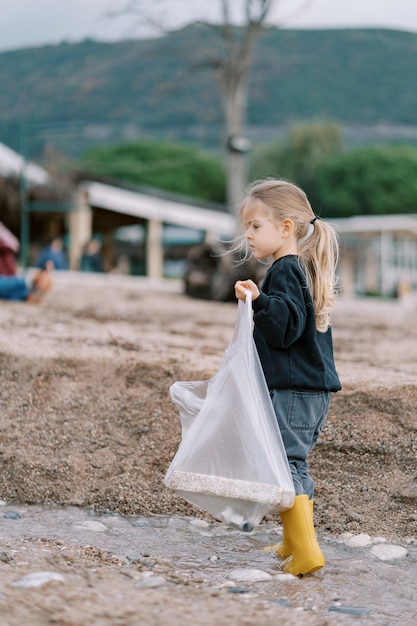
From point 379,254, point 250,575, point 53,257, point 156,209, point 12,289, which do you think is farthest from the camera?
point 379,254

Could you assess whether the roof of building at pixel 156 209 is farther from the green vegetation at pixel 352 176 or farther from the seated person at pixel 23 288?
the green vegetation at pixel 352 176

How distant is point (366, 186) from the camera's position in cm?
5925

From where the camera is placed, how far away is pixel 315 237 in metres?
3.16

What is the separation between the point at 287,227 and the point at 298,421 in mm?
685

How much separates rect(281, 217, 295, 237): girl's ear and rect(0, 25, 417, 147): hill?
231 feet

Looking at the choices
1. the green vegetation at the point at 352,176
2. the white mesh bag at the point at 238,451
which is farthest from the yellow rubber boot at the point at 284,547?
the green vegetation at the point at 352,176

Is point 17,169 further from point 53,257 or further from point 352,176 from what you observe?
point 352,176

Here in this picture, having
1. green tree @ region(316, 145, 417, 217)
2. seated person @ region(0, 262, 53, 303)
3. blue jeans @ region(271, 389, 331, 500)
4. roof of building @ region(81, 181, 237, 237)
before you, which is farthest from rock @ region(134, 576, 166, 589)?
green tree @ region(316, 145, 417, 217)

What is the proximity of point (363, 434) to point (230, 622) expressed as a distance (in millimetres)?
1962

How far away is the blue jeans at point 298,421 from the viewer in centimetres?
299

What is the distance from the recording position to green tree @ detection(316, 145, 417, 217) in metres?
Answer: 58.8

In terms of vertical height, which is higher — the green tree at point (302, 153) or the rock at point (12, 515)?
the green tree at point (302, 153)

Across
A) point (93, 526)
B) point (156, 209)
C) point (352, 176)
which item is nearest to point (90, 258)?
point (156, 209)

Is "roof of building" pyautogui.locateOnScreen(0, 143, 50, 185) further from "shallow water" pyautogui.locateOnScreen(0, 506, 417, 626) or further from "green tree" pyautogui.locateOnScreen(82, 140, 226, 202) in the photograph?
"green tree" pyautogui.locateOnScreen(82, 140, 226, 202)
